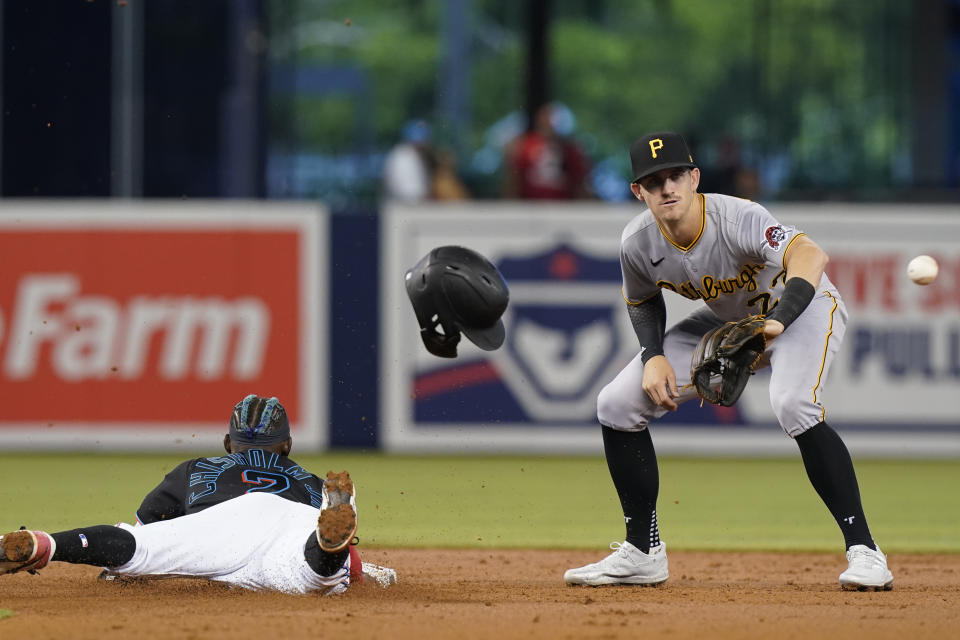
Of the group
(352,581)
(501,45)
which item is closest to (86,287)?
(352,581)

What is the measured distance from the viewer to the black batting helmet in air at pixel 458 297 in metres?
6.37

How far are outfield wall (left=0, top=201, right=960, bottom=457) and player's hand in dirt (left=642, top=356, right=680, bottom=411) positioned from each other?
5.12m

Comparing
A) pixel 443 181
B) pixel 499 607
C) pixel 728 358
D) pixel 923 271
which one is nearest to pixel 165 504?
pixel 499 607

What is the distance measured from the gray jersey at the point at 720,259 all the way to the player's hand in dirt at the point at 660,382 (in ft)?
1.16

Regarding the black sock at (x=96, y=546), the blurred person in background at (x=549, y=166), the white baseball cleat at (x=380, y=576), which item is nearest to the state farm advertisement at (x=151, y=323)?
the blurred person in background at (x=549, y=166)

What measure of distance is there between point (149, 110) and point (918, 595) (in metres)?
9.33

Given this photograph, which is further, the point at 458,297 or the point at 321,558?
the point at 458,297

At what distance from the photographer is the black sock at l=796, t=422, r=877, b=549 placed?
19.5 feet

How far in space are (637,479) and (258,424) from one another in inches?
64.4

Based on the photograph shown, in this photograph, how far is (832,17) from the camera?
16.6 metres

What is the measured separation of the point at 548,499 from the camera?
9.56 meters

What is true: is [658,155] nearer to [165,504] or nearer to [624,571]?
[624,571]

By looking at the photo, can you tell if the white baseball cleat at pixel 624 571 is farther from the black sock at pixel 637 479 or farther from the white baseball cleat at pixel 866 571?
the white baseball cleat at pixel 866 571

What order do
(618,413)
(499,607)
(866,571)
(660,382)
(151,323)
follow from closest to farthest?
(499,607) → (866,571) → (660,382) → (618,413) → (151,323)
